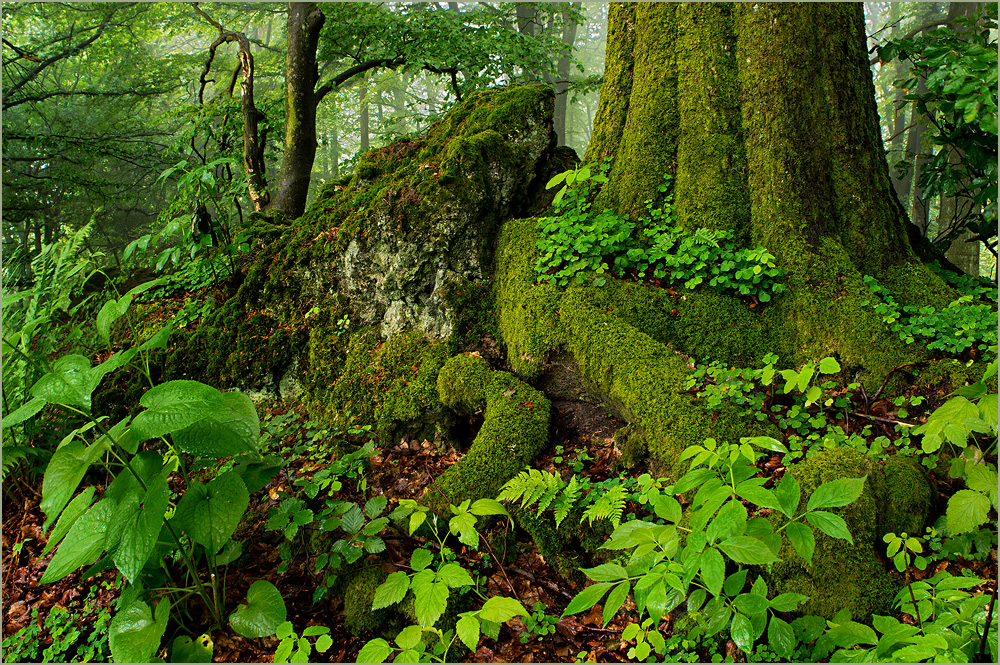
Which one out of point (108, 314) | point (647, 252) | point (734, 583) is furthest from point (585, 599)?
point (647, 252)

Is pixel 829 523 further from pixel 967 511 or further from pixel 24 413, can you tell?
pixel 24 413

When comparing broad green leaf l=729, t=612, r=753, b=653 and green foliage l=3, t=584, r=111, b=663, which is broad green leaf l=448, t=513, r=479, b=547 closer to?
broad green leaf l=729, t=612, r=753, b=653

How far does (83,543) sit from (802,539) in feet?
8.79

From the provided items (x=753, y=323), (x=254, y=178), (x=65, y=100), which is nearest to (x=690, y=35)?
(x=753, y=323)

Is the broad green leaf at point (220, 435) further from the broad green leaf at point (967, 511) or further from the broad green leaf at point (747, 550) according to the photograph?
the broad green leaf at point (967, 511)

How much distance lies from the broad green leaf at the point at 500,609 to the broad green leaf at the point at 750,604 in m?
0.77

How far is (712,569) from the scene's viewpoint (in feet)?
4.39

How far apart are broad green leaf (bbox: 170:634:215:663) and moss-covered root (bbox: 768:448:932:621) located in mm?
2596

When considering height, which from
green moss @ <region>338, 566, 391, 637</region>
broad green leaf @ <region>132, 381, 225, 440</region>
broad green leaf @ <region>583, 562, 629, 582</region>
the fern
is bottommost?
green moss @ <region>338, 566, 391, 637</region>

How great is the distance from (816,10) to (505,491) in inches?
161

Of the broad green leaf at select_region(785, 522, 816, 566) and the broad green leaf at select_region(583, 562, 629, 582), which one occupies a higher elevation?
the broad green leaf at select_region(785, 522, 816, 566)

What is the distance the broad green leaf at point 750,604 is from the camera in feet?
5.43

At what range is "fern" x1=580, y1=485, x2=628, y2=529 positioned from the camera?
2.35 metres

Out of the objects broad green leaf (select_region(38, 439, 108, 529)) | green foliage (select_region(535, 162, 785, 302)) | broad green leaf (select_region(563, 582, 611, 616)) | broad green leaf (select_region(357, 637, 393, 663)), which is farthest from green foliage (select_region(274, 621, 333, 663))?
green foliage (select_region(535, 162, 785, 302))
